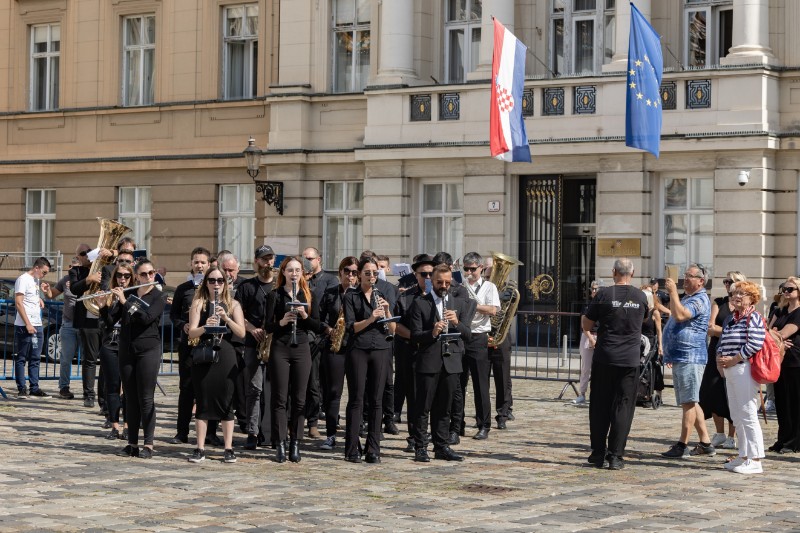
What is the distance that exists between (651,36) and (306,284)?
12327 millimetres

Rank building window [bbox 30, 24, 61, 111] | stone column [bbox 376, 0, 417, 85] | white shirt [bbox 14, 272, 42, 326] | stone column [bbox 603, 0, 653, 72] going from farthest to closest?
building window [bbox 30, 24, 61, 111] < stone column [bbox 376, 0, 417, 85] < stone column [bbox 603, 0, 653, 72] < white shirt [bbox 14, 272, 42, 326]

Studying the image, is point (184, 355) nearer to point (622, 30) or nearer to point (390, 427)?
point (390, 427)

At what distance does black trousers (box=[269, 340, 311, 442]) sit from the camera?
46.1ft

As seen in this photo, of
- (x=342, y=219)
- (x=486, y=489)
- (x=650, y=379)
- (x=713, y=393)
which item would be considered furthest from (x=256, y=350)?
(x=342, y=219)

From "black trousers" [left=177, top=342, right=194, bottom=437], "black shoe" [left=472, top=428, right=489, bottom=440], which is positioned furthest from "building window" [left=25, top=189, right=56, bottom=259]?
"black shoe" [left=472, top=428, right=489, bottom=440]

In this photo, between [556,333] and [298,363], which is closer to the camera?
[298,363]

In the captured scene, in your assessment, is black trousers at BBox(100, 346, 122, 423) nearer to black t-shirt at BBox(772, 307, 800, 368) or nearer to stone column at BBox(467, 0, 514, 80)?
black t-shirt at BBox(772, 307, 800, 368)

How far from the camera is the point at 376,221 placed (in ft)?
104

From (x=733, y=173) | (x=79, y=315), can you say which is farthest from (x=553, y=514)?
(x=733, y=173)

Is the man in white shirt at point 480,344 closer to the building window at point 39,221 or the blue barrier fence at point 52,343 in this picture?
the blue barrier fence at point 52,343

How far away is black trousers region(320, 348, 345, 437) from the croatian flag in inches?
447

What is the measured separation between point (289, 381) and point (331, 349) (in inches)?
27.4

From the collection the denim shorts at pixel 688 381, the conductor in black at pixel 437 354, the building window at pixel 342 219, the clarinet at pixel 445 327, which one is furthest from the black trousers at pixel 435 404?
the building window at pixel 342 219

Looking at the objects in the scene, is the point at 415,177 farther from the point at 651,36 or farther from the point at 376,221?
the point at 651,36
